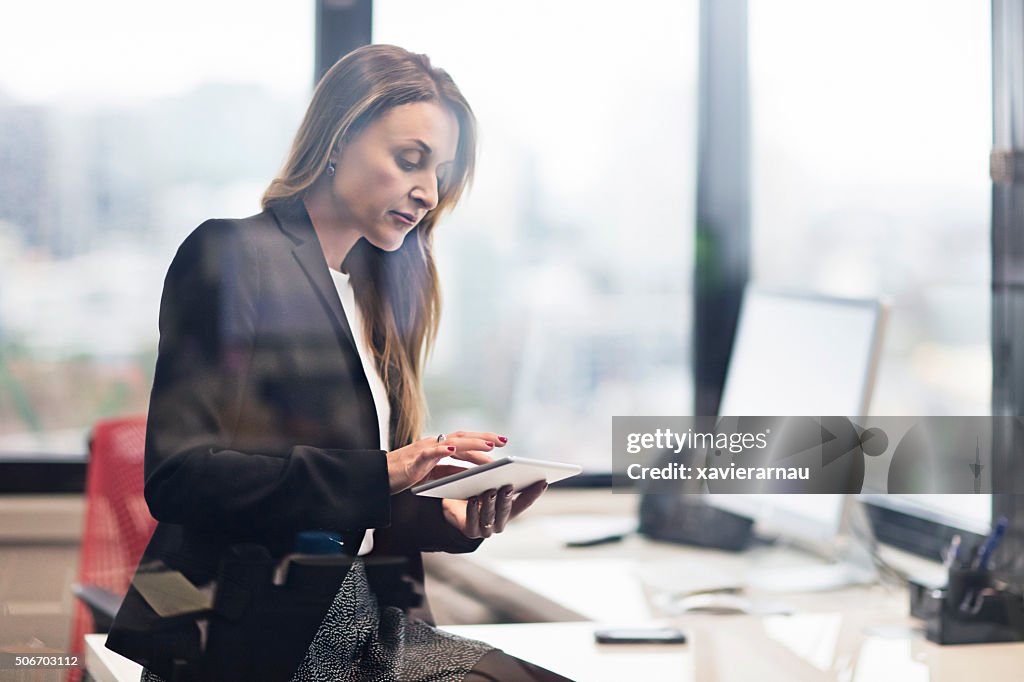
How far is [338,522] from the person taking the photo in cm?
91

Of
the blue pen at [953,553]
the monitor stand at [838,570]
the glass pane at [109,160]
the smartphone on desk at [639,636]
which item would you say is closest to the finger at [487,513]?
the smartphone on desk at [639,636]

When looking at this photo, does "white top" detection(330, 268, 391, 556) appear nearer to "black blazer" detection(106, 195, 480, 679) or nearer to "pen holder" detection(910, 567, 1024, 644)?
"black blazer" detection(106, 195, 480, 679)

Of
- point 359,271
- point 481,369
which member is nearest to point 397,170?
point 359,271

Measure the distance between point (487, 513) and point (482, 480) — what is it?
4 centimetres

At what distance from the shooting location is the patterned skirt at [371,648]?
36.6 inches

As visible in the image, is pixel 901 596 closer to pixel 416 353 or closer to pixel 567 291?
pixel 567 291

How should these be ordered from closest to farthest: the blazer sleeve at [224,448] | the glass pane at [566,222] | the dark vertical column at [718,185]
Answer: the blazer sleeve at [224,448]
the glass pane at [566,222]
the dark vertical column at [718,185]

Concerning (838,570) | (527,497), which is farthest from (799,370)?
(527,497)

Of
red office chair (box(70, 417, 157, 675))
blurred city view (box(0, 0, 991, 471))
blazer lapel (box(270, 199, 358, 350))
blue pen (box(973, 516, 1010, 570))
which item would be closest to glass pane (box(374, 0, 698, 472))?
blurred city view (box(0, 0, 991, 471))

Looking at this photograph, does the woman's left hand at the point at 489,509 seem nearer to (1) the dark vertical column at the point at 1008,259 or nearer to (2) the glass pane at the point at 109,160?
(2) the glass pane at the point at 109,160

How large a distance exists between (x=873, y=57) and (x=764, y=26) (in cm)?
26

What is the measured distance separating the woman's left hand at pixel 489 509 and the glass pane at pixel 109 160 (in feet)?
0.97

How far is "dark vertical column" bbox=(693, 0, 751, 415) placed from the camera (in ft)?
3.80

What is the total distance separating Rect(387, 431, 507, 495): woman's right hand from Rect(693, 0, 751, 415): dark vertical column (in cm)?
34
